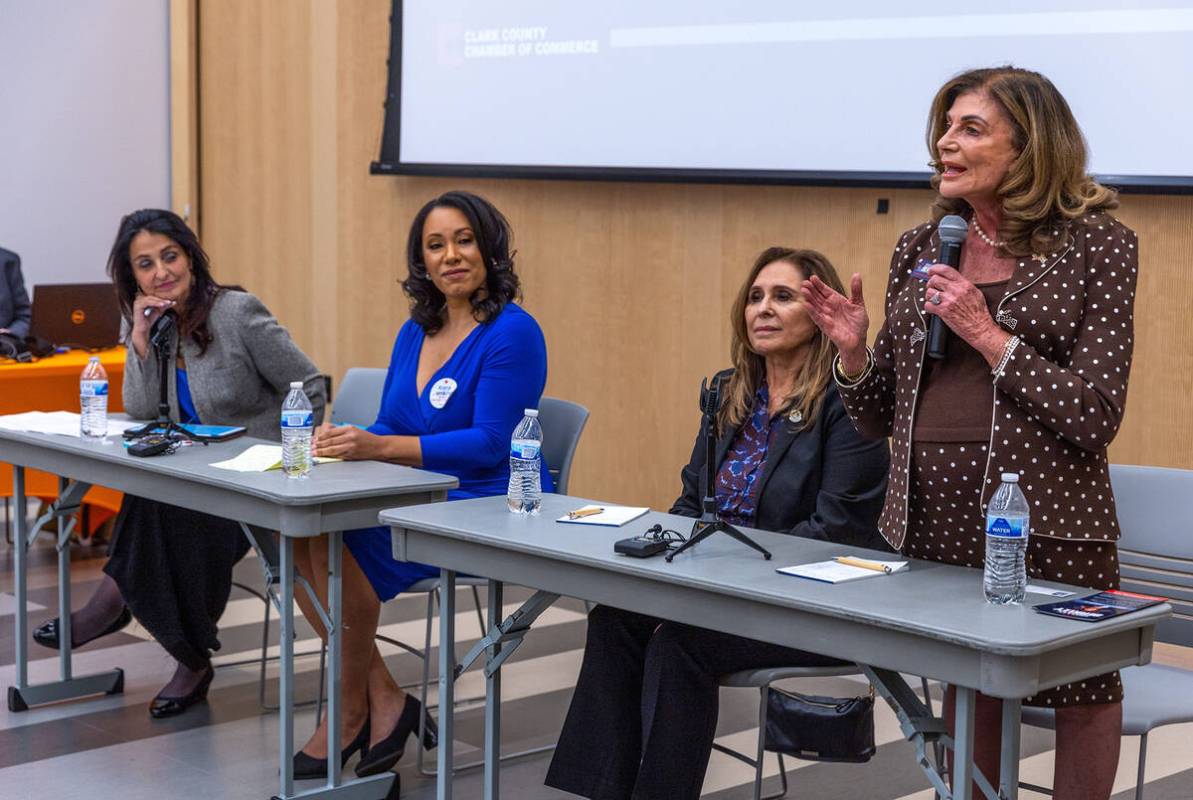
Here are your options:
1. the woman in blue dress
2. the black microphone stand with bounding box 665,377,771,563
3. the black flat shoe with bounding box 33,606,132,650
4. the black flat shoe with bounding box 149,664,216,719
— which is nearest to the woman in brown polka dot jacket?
the black microphone stand with bounding box 665,377,771,563

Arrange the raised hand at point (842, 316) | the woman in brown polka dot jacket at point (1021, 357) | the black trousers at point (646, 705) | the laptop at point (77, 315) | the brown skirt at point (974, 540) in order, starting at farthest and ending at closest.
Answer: the laptop at point (77, 315) → the black trousers at point (646, 705) → the raised hand at point (842, 316) → the brown skirt at point (974, 540) → the woman in brown polka dot jacket at point (1021, 357)

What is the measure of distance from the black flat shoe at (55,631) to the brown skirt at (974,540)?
8.29 ft

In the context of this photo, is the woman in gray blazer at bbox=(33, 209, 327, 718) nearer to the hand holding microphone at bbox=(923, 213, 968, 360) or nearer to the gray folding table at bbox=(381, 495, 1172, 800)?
Result: the gray folding table at bbox=(381, 495, 1172, 800)

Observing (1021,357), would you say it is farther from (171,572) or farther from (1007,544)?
(171,572)

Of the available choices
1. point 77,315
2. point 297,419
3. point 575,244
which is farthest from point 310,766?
point 77,315

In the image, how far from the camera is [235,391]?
3.89m

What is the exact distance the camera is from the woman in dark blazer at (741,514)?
101 inches

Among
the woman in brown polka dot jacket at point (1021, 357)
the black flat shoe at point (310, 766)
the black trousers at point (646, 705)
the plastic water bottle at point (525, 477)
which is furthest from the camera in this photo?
the black flat shoe at point (310, 766)

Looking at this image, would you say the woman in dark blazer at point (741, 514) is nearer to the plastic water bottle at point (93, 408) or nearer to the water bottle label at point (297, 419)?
the water bottle label at point (297, 419)

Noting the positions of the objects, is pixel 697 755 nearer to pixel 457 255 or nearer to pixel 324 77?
pixel 457 255

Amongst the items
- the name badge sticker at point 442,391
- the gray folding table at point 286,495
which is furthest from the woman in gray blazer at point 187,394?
the name badge sticker at point 442,391

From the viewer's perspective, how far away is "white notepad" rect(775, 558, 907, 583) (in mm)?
2262

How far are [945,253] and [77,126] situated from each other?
6.06 m

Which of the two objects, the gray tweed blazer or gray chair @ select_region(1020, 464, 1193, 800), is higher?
the gray tweed blazer
